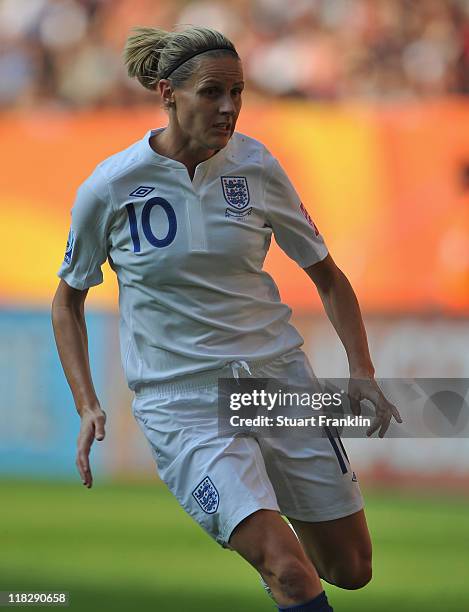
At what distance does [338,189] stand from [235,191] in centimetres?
736

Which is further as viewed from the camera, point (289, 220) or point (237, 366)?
point (289, 220)

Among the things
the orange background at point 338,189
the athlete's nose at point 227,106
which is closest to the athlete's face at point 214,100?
the athlete's nose at point 227,106

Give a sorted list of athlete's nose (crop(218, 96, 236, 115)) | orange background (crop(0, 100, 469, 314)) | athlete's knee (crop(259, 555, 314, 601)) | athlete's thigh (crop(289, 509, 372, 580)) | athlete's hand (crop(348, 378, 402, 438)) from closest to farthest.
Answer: athlete's knee (crop(259, 555, 314, 601)) → athlete's nose (crop(218, 96, 236, 115)) → athlete's hand (crop(348, 378, 402, 438)) → athlete's thigh (crop(289, 509, 372, 580)) → orange background (crop(0, 100, 469, 314))

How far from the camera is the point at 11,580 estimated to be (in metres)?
6.61

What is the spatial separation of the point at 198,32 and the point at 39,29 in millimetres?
9044

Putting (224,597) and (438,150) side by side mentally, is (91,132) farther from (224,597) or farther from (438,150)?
(224,597)

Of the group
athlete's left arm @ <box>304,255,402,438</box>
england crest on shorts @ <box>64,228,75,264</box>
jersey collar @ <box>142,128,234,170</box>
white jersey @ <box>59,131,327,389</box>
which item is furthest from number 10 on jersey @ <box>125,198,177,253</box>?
athlete's left arm @ <box>304,255,402,438</box>

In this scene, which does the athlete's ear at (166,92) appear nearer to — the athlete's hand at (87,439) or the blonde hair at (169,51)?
the blonde hair at (169,51)

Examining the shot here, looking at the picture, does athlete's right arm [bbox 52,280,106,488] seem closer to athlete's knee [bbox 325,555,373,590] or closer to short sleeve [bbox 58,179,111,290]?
short sleeve [bbox 58,179,111,290]

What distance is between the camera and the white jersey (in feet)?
13.2

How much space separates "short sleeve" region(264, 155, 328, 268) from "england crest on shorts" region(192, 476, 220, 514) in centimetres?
88

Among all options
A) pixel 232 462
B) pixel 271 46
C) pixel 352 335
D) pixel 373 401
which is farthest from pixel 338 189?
pixel 232 462

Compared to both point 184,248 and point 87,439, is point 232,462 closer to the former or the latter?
point 87,439

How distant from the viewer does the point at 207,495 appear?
3859 mm
